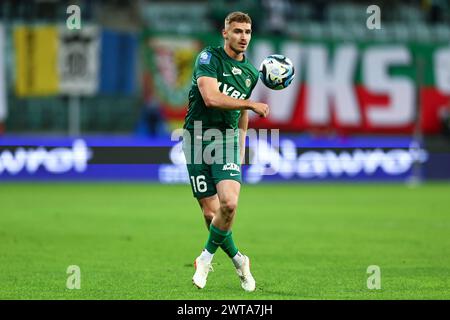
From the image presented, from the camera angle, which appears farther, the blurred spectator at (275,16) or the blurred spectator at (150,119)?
the blurred spectator at (275,16)

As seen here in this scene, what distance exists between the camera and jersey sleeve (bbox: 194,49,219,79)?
30.4ft

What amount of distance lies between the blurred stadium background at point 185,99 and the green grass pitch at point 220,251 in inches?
9.2

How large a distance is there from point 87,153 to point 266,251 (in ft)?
39.9

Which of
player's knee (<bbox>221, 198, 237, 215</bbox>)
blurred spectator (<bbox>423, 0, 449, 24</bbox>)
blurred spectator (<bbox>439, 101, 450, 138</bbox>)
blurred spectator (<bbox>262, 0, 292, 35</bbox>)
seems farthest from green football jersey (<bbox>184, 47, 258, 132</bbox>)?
blurred spectator (<bbox>423, 0, 449, 24</bbox>)

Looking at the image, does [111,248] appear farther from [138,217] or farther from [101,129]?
[101,129]

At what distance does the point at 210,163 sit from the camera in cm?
948

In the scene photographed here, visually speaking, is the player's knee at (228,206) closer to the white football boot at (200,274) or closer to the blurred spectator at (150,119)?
the white football boot at (200,274)

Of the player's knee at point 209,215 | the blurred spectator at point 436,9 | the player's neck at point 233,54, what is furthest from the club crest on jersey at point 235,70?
the blurred spectator at point 436,9

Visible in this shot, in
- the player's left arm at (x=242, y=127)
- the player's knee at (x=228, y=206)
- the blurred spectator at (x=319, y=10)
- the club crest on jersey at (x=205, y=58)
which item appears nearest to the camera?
the player's knee at (x=228, y=206)

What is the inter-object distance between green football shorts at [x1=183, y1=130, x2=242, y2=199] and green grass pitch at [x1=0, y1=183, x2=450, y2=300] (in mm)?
961

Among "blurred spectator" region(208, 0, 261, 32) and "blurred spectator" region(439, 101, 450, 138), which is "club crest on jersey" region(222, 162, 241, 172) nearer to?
"blurred spectator" region(208, 0, 261, 32)

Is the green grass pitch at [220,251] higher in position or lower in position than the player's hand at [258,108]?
lower

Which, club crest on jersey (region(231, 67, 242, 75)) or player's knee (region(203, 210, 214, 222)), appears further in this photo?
player's knee (region(203, 210, 214, 222))

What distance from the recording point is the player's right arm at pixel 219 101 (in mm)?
8906
